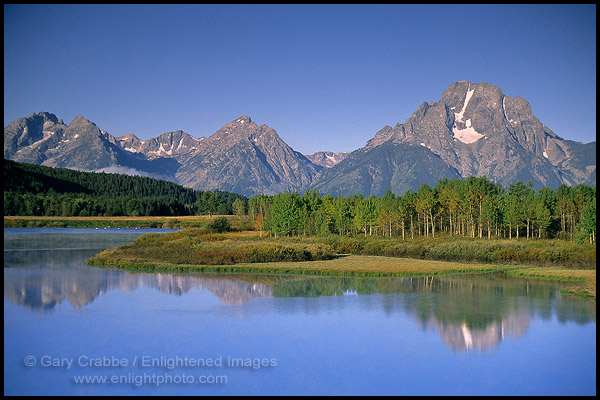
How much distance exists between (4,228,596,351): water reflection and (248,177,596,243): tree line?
4095cm

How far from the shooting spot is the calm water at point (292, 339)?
22188 millimetres

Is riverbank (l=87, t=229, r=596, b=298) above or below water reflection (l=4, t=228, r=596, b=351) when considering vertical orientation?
above

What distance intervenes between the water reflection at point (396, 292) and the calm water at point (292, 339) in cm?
16

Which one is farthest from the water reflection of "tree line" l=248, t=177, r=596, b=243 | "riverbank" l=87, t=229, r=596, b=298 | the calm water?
"tree line" l=248, t=177, r=596, b=243

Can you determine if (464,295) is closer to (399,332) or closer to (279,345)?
(399,332)

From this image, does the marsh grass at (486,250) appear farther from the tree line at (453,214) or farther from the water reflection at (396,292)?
the tree line at (453,214)

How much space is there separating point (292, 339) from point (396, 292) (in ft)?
54.5

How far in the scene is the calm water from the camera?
22188 millimetres

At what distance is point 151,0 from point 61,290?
27.8m

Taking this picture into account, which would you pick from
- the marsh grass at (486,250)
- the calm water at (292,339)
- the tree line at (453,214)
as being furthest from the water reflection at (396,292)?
the tree line at (453,214)

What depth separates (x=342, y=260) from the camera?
64.3 meters

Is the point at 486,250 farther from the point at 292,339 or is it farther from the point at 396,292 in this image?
the point at 292,339

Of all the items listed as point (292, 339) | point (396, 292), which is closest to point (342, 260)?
point (396, 292)

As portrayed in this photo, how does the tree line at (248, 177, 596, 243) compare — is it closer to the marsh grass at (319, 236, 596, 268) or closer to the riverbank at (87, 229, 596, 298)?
the marsh grass at (319, 236, 596, 268)
